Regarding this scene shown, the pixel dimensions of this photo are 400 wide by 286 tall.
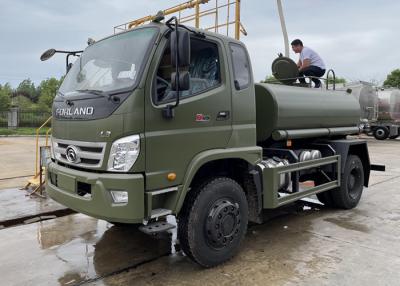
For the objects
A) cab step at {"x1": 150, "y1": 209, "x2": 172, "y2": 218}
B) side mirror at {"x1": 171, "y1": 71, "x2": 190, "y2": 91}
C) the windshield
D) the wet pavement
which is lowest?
the wet pavement

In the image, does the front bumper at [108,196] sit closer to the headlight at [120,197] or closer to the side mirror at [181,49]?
the headlight at [120,197]

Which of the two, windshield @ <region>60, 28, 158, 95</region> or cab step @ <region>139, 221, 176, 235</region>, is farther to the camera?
windshield @ <region>60, 28, 158, 95</region>

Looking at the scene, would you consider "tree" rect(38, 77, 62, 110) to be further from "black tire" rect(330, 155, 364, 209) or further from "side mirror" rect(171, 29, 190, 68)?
"side mirror" rect(171, 29, 190, 68)

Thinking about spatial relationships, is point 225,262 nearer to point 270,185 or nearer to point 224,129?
point 270,185

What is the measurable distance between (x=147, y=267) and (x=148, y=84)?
193 cm

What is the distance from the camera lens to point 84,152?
3578 mm

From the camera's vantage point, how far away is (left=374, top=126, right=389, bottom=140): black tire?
71.6ft

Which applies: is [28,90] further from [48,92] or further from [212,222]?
[212,222]

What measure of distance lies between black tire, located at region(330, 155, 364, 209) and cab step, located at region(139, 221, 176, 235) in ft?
11.9

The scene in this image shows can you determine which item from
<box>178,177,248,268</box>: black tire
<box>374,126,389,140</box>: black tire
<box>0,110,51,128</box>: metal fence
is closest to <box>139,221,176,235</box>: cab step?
<box>178,177,248,268</box>: black tire

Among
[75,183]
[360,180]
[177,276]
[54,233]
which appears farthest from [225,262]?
[360,180]

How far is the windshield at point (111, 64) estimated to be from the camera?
3533 millimetres

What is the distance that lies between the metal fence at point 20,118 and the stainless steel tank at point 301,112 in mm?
29026

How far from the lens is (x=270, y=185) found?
4398mm
